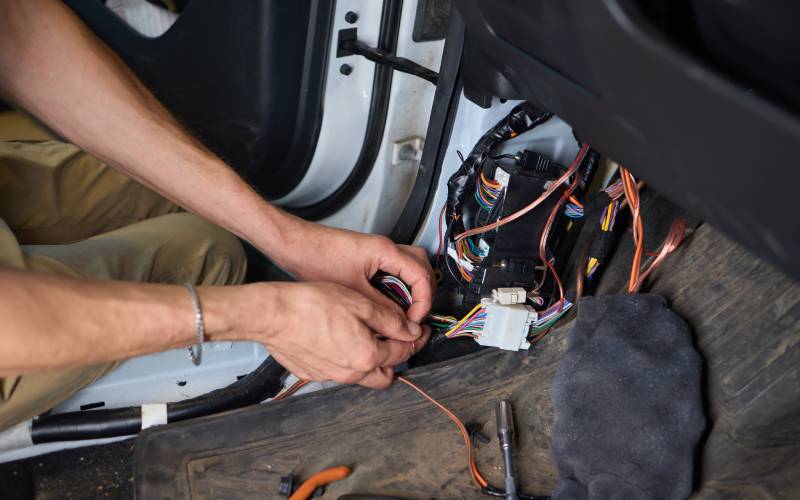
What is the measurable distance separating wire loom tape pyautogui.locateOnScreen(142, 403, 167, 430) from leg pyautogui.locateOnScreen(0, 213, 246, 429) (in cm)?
11

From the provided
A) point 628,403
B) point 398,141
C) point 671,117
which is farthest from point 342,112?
point 671,117

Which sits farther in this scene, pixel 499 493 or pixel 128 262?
pixel 128 262

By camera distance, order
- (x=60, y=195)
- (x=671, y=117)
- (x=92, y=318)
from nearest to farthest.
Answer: (x=671, y=117), (x=92, y=318), (x=60, y=195)

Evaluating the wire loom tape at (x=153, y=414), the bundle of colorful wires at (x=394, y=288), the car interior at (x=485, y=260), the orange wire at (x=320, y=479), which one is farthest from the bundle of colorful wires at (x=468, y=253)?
the wire loom tape at (x=153, y=414)

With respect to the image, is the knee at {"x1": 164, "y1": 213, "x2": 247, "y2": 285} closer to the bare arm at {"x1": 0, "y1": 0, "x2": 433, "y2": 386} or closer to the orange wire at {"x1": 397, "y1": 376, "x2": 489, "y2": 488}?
the bare arm at {"x1": 0, "y1": 0, "x2": 433, "y2": 386}

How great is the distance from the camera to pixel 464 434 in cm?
103

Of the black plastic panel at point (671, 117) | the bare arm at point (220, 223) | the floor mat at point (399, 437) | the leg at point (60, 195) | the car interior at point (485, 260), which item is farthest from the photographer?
the leg at point (60, 195)

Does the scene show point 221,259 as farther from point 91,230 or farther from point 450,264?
point 450,264

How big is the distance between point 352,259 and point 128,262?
386 millimetres

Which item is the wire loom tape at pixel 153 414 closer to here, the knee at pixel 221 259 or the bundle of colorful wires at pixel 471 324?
the knee at pixel 221 259

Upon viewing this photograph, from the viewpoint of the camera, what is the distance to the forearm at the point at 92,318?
2.09 feet

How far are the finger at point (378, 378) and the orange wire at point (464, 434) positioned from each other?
0.17 ft

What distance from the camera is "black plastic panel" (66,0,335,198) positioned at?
1.10m

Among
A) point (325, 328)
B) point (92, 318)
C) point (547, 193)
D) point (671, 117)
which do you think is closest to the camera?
point (671, 117)
